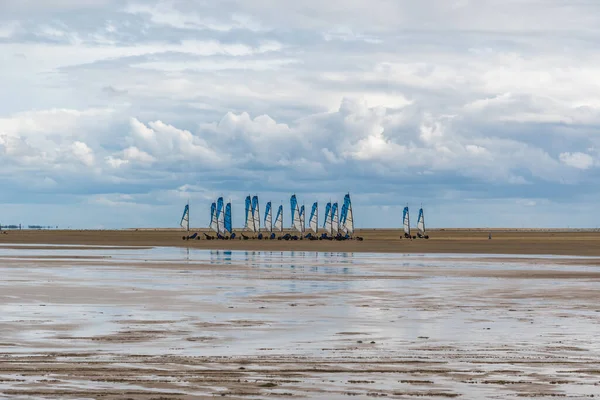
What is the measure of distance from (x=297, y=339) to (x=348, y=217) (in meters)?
151

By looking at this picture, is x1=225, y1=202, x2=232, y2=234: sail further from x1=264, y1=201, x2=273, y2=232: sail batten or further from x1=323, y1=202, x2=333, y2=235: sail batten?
x1=323, y1=202, x2=333, y2=235: sail batten

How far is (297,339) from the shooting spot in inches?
886

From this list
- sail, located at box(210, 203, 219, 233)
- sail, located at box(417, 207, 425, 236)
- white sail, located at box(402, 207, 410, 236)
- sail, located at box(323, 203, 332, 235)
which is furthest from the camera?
sail, located at box(417, 207, 425, 236)

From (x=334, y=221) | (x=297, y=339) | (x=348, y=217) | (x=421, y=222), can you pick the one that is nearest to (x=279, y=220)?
(x=334, y=221)

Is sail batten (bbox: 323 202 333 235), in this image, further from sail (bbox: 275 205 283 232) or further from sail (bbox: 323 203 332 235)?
sail (bbox: 275 205 283 232)

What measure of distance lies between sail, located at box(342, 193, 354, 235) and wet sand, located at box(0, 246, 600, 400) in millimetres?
127775

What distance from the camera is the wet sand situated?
16.0m

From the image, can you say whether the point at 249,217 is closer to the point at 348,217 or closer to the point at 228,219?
the point at 228,219

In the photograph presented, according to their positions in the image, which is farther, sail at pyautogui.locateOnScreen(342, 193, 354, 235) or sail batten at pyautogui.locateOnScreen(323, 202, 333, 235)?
sail batten at pyautogui.locateOnScreen(323, 202, 333, 235)

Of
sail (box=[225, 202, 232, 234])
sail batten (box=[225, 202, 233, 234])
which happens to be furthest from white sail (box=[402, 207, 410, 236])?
sail (box=[225, 202, 232, 234])

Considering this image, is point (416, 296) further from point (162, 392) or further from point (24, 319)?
point (162, 392)

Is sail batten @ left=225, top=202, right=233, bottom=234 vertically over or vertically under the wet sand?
over

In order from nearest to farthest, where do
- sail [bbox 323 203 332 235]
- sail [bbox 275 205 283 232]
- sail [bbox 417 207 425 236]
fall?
sail [bbox 323 203 332 235]
sail [bbox 275 205 283 232]
sail [bbox 417 207 425 236]

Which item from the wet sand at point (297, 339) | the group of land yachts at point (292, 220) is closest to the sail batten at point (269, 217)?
the group of land yachts at point (292, 220)
